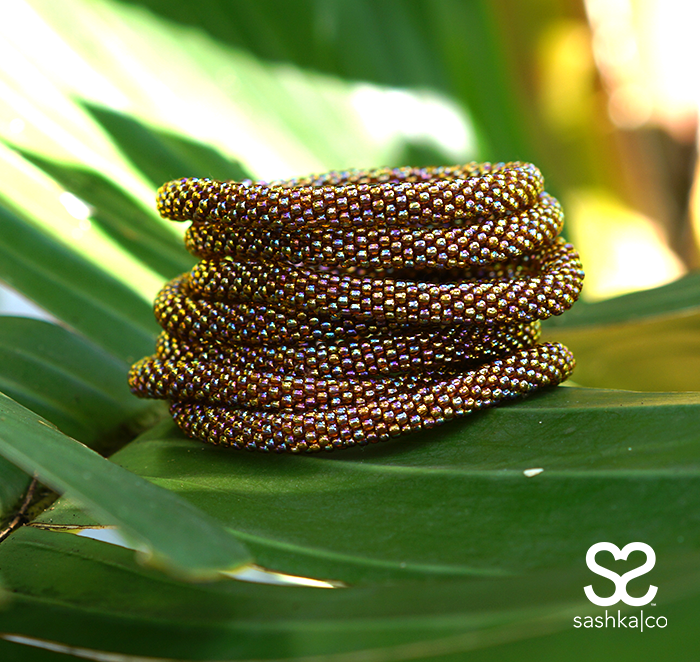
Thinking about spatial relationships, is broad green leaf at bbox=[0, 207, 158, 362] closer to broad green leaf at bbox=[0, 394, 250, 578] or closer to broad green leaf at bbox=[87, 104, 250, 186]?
broad green leaf at bbox=[87, 104, 250, 186]

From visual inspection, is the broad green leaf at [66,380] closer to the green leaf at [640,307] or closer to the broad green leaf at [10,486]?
the broad green leaf at [10,486]

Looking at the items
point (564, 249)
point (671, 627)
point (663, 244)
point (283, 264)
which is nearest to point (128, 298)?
point (283, 264)

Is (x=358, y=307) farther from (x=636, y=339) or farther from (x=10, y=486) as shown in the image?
(x=636, y=339)

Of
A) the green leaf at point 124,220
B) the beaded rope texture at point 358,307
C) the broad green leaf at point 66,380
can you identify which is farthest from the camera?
the green leaf at point 124,220

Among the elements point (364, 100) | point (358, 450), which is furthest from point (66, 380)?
point (364, 100)

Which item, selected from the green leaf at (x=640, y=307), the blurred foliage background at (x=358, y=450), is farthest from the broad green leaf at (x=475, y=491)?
the green leaf at (x=640, y=307)

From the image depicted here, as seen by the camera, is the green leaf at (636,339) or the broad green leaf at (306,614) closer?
the broad green leaf at (306,614)
